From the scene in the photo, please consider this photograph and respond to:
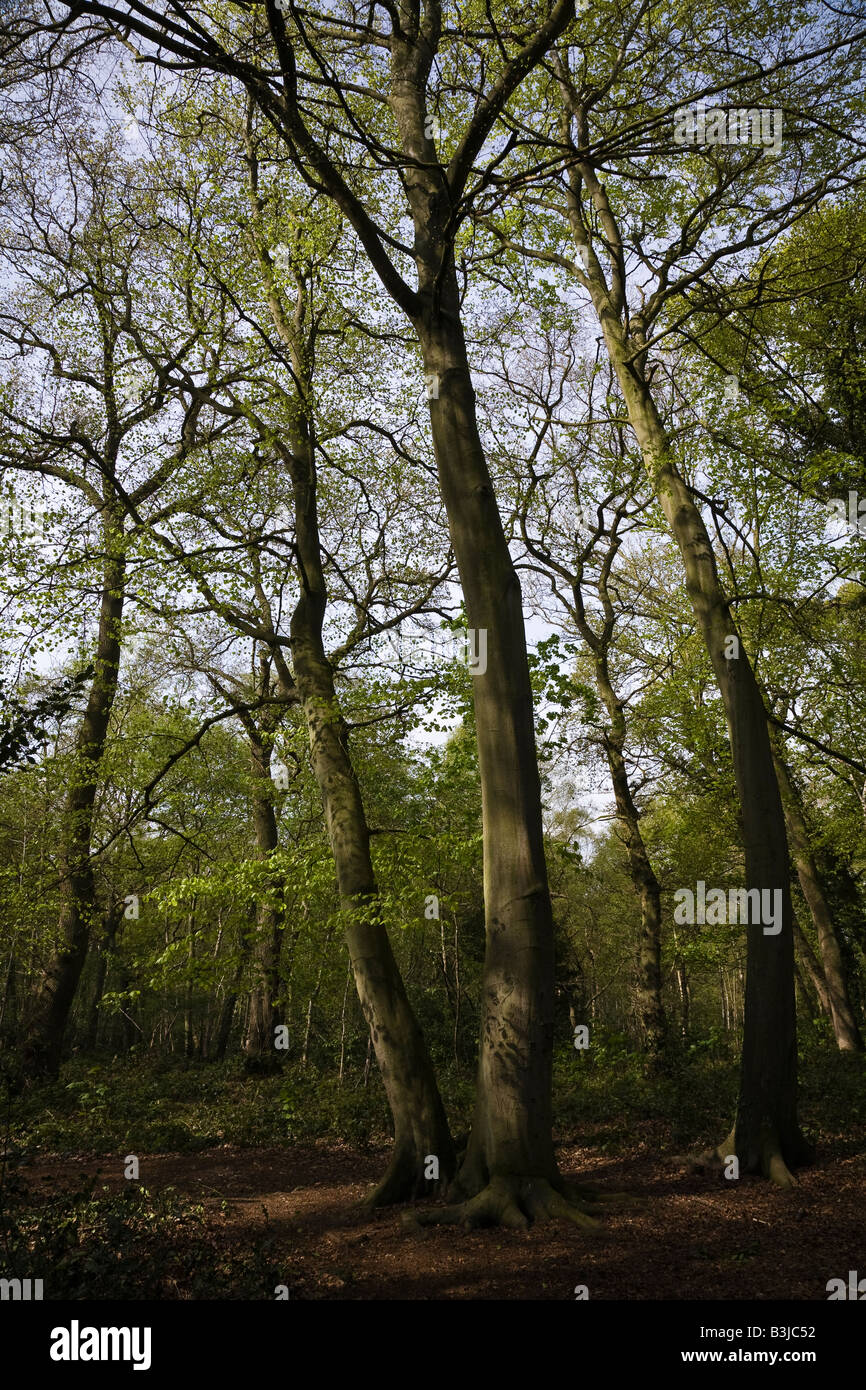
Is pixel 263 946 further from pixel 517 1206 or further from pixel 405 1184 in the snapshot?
pixel 517 1206

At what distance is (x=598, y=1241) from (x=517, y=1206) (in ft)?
1.96

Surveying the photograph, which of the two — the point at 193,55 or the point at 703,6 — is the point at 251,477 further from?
the point at 703,6

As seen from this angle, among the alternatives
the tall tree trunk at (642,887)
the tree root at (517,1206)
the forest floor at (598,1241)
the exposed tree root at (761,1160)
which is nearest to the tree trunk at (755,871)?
the exposed tree root at (761,1160)

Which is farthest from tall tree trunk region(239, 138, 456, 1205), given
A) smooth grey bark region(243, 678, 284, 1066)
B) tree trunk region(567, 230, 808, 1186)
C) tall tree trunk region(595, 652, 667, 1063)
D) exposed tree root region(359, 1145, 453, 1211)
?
tall tree trunk region(595, 652, 667, 1063)

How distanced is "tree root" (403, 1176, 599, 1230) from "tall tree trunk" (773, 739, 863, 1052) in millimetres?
11019

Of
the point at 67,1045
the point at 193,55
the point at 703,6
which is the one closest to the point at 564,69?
the point at 703,6

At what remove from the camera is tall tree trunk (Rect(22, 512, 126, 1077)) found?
11945 mm

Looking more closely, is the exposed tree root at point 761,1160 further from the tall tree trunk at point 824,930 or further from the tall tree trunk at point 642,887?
the tall tree trunk at point 824,930

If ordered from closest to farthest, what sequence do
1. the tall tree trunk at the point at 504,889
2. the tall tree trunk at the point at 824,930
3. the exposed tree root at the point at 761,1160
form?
the tall tree trunk at the point at 504,889
the exposed tree root at the point at 761,1160
the tall tree trunk at the point at 824,930

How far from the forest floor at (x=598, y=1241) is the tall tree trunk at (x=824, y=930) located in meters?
8.30

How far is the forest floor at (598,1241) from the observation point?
15.0 ft

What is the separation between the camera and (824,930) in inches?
628

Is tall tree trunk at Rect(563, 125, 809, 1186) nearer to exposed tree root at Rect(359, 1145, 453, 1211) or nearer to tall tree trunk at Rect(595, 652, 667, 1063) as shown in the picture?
exposed tree root at Rect(359, 1145, 453, 1211)
